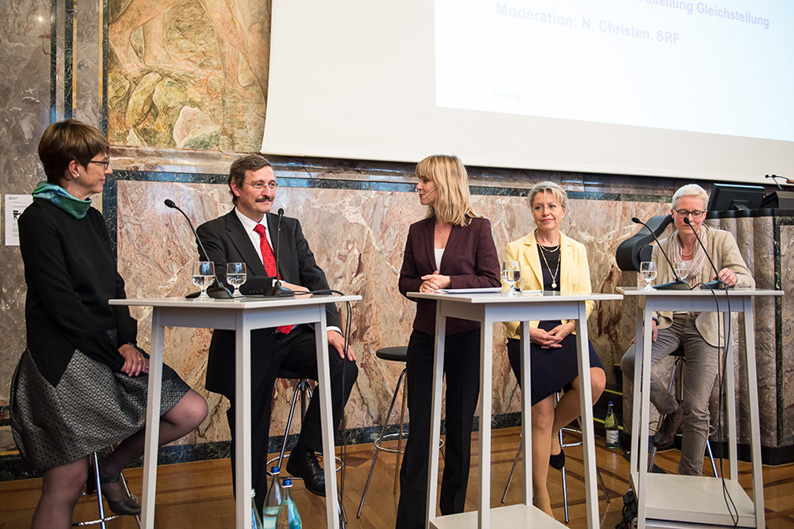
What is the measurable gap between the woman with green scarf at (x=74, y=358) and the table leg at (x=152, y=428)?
0.40m

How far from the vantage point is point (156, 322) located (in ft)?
6.64

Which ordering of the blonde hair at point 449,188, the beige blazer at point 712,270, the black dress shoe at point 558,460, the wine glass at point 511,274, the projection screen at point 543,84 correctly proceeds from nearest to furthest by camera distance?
the wine glass at point 511,274
the blonde hair at point 449,188
the black dress shoe at point 558,460
the beige blazer at point 712,270
the projection screen at point 543,84

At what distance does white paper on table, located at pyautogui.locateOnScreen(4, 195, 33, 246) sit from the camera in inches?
137

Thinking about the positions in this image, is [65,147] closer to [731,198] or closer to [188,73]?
[188,73]

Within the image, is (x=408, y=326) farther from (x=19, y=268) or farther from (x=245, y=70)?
(x=19, y=268)

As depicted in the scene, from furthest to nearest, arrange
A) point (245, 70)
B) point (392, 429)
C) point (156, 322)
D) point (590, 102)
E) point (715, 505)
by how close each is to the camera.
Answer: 1. point (590, 102)
2. point (392, 429)
3. point (245, 70)
4. point (715, 505)
5. point (156, 322)

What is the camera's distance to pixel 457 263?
2705 mm

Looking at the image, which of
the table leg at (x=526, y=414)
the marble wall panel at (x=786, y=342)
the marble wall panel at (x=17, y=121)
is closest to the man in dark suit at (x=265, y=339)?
the table leg at (x=526, y=414)

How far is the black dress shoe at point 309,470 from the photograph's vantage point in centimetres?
279

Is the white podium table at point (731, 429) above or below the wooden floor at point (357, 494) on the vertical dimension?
above

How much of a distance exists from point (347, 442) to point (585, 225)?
89.2 inches

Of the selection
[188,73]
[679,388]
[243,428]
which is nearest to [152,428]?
[243,428]

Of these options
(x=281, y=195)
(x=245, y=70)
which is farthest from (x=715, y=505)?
(x=245, y=70)

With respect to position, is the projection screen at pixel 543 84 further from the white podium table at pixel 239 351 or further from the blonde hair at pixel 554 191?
the white podium table at pixel 239 351
